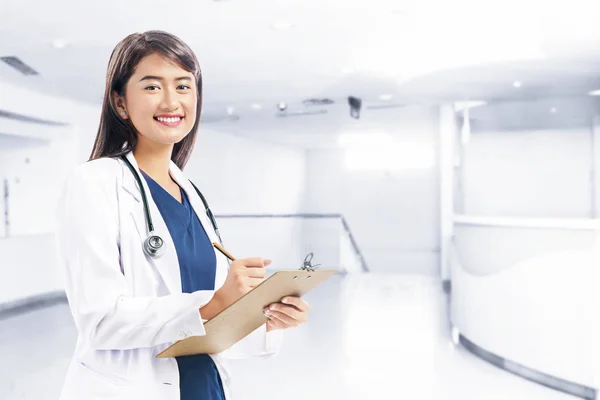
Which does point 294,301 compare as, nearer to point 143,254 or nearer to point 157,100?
point 143,254

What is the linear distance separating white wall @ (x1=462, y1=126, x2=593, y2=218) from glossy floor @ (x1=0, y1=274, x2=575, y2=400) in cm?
432

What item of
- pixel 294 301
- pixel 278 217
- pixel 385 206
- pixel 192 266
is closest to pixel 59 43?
pixel 192 266

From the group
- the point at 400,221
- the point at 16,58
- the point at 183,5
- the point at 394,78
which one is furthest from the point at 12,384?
the point at 400,221

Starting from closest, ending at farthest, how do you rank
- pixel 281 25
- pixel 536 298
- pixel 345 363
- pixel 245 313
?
pixel 245 313, pixel 536 298, pixel 345 363, pixel 281 25

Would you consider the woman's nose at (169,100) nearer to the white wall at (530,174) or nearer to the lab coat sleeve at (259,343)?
the lab coat sleeve at (259,343)

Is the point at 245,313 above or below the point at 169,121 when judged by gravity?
below

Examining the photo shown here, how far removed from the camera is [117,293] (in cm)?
89

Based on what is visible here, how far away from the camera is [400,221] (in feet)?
61.4

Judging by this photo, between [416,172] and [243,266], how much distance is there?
18.1 metres

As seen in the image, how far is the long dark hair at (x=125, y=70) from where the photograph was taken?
1045 millimetres

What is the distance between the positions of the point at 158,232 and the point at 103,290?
0.15 metres

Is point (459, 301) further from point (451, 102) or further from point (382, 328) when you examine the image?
point (451, 102)

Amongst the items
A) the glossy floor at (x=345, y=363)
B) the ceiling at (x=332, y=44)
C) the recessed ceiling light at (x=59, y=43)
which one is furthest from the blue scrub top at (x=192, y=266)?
the recessed ceiling light at (x=59, y=43)

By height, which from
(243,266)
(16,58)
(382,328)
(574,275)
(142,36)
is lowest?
(382,328)
